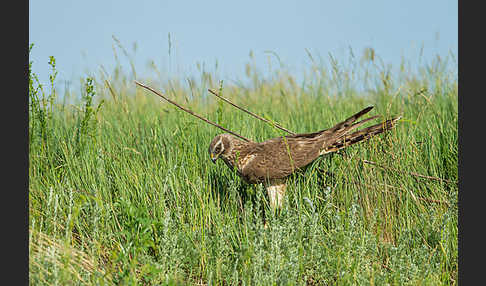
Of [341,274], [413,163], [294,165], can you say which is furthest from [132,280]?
[413,163]

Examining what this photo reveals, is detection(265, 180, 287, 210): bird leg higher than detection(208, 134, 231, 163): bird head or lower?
lower

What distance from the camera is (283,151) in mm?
5047

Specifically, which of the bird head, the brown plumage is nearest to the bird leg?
the brown plumage

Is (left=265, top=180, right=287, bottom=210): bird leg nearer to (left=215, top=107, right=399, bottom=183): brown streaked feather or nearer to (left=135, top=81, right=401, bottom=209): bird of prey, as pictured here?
(left=135, top=81, right=401, bottom=209): bird of prey

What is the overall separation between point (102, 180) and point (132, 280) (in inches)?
75.7

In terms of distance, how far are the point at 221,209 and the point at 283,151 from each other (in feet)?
3.35

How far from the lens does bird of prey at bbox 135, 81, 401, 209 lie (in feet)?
16.4

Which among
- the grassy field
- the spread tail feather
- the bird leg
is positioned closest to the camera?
the grassy field

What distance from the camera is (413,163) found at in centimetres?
585

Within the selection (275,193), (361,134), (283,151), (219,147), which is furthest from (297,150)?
(219,147)

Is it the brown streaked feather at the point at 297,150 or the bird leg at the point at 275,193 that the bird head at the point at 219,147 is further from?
the bird leg at the point at 275,193

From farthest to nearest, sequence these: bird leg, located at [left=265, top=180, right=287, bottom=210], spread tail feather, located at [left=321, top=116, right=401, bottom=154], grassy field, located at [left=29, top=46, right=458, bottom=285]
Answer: bird leg, located at [left=265, top=180, right=287, bottom=210] → spread tail feather, located at [left=321, top=116, right=401, bottom=154] → grassy field, located at [left=29, top=46, right=458, bottom=285]

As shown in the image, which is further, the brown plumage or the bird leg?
the bird leg

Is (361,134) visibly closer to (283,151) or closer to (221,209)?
(283,151)
